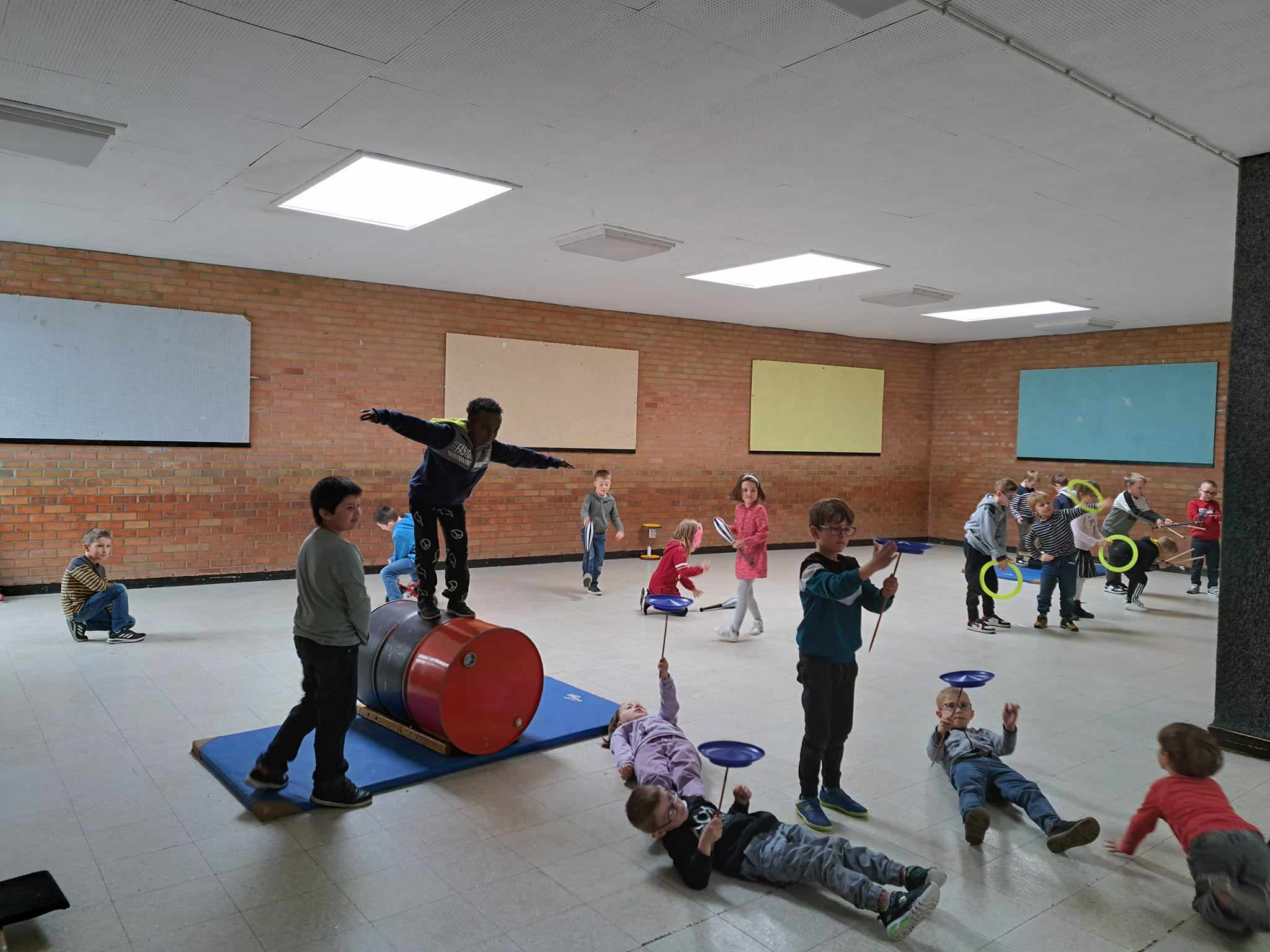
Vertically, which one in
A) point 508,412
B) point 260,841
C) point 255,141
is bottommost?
point 260,841

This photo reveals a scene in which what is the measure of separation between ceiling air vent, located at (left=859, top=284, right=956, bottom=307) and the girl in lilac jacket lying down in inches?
273

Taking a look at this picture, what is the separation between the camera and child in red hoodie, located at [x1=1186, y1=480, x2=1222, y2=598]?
10.9m

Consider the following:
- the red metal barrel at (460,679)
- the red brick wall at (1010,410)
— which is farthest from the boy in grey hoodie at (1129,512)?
the red metal barrel at (460,679)

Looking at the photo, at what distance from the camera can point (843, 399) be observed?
15.4m

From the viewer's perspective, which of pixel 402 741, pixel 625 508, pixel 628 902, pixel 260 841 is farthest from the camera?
pixel 625 508

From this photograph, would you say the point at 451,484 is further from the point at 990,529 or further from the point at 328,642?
the point at 990,529

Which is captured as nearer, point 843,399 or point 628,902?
point 628,902

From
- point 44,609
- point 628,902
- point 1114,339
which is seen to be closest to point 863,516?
point 1114,339

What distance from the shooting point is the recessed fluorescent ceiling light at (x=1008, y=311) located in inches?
453

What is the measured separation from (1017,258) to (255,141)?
6731mm

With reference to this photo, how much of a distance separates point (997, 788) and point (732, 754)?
1753mm

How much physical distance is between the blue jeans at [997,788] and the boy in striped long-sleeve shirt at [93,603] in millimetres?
6296

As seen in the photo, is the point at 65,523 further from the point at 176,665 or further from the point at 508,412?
the point at 508,412

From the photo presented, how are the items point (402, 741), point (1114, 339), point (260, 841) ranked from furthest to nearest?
point (1114, 339) → point (402, 741) → point (260, 841)
